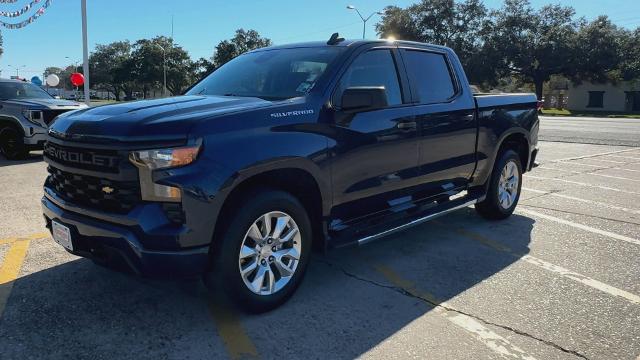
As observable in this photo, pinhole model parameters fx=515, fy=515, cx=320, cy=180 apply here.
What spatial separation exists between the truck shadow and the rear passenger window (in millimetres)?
1527

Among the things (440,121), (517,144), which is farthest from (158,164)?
(517,144)

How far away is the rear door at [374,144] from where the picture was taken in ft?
12.8

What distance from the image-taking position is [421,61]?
5000 mm

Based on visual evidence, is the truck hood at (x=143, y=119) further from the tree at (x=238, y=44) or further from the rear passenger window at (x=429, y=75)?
the tree at (x=238, y=44)

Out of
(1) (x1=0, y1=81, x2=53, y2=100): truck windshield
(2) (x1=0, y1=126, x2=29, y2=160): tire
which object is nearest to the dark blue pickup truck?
(2) (x1=0, y1=126, x2=29, y2=160): tire

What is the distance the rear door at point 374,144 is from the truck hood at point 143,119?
717mm

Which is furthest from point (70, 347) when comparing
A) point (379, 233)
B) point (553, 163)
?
point (553, 163)

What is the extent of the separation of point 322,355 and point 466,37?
63.3 m

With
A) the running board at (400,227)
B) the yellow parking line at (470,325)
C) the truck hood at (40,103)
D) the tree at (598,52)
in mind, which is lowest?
the yellow parking line at (470,325)

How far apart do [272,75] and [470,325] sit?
2.48 metres

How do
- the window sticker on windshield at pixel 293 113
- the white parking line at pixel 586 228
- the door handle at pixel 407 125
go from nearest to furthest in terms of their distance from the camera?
the window sticker on windshield at pixel 293 113 → the door handle at pixel 407 125 → the white parking line at pixel 586 228

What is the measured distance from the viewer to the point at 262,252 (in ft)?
11.3

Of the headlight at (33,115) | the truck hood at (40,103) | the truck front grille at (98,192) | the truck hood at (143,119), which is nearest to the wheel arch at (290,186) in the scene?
the truck hood at (143,119)

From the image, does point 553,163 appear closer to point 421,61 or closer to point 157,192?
point 421,61
